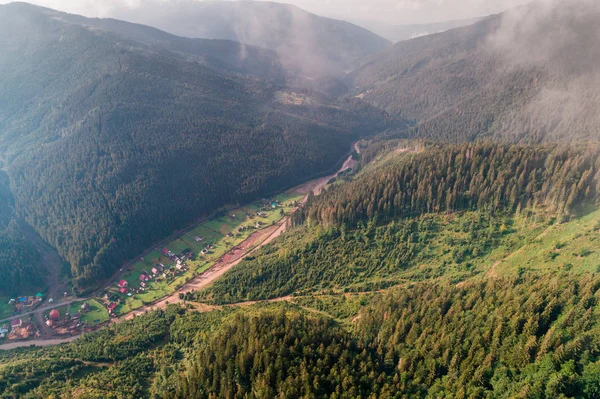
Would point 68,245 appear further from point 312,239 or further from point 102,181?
point 312,239

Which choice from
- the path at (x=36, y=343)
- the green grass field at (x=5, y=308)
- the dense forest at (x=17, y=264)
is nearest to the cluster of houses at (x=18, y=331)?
the path at (x=36, y=343)

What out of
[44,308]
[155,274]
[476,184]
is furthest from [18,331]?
[476,184]

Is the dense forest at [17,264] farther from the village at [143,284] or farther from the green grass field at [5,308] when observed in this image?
the village at [143,284]

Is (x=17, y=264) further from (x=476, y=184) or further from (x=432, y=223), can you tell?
(x=476, y=184)

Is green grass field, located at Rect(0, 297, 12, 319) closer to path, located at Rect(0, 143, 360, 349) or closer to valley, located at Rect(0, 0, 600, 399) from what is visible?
valley, located at Rect(0, 0, 600, 399)

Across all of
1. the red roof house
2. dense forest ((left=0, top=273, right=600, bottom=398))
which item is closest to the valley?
dense forest ((left=0, top=273, right=600, bottom=398))
